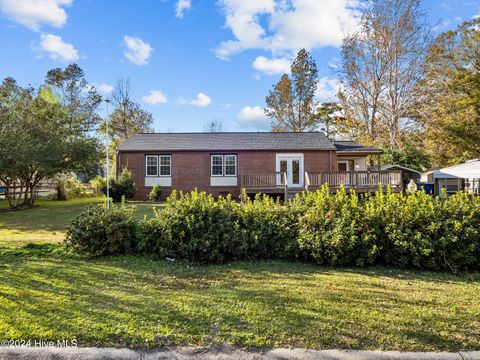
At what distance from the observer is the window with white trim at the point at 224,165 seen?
1889 centimetres

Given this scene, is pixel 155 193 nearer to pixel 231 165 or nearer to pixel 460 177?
pixel 231 165

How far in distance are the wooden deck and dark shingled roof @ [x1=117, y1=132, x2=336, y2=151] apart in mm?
2761

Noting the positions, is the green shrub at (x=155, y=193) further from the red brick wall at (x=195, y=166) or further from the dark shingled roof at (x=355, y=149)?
the dark shingled roof at (x=355, y=149)

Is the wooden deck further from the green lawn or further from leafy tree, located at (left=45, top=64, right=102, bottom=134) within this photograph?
leafy tree, located at (left=45, top=64, right=102, bottom=134)

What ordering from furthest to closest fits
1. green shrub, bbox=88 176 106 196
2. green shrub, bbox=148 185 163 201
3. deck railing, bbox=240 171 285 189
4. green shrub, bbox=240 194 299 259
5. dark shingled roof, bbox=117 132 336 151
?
green shrub, bbox=88 176 106 196 → dark shingled roof, bbox=117 132 336 151 → green shrub, bbox=148 185 163 201 → deck railing, bbox=240 171 285 189 → green shrub, bbox=240 194 299 259

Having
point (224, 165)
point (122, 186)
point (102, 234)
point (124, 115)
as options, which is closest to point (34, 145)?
point (122, 186)

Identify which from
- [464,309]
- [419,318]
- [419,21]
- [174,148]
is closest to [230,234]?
[419,318]

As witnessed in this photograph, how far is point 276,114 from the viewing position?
118 ft

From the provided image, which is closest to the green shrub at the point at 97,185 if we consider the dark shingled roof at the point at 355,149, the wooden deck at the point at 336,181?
the wooden deck at the point at 336,181

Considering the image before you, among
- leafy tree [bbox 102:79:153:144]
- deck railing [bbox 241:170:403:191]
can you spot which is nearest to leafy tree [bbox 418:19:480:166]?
deck railing [bbox 241:170:403:191]

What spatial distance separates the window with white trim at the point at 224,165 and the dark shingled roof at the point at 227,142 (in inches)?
23.4

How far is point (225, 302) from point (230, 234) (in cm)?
200

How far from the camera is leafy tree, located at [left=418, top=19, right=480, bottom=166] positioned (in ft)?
68.2

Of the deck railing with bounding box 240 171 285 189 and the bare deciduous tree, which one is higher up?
the bare deciduous tree
